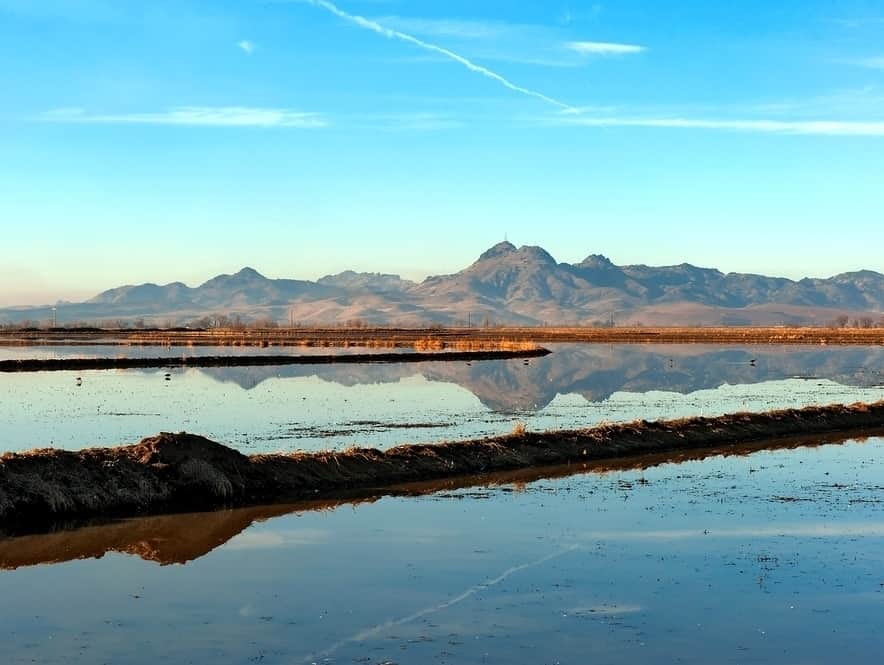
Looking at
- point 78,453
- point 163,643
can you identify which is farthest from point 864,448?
point 163,643

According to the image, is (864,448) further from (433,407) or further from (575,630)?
(575,630)

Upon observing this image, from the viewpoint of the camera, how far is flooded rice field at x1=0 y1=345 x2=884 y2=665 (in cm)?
1270

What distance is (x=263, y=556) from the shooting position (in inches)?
685

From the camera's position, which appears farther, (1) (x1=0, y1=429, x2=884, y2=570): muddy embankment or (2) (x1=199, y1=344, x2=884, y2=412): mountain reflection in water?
(2) (x1=199, y1=344, x2=884, y2=412): mountain reflection in water

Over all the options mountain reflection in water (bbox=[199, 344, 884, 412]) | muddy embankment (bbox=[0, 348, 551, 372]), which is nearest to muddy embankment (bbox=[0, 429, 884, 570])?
mountain reflection in water (bbox=[199, 344, 884, 412])

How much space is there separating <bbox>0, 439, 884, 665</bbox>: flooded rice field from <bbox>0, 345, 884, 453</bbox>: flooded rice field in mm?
8984

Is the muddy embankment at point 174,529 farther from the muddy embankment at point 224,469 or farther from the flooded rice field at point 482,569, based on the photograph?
the muddy embankment at point 224,469

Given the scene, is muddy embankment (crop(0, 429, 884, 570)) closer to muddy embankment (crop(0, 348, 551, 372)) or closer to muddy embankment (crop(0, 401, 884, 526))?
muddy embankment (crop(0, 401, 884, 526))

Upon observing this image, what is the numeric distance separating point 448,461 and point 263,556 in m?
9.76

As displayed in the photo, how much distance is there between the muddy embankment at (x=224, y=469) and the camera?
68.4ft

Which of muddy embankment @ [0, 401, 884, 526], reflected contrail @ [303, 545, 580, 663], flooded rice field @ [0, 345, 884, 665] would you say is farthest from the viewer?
muddy embankment @ [0, 401, 884, 526]

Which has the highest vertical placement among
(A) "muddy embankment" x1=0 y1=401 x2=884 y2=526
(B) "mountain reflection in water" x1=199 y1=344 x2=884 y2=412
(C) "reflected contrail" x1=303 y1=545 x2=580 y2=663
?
(A) "muddy embankment" x1=0 y1=401 x2=884 y2=526

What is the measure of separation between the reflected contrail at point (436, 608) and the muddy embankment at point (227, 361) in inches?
2094

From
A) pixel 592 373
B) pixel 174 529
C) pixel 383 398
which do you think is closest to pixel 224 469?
pixel 174 529
